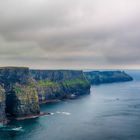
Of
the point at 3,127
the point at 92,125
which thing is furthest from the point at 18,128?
the point at 92,125

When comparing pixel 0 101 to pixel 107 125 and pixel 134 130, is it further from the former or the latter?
pixel 134 130

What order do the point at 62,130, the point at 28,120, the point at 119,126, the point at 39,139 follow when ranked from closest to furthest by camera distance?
the point at 39,139 < the point at 62,130 < the point at 119,126 < the point at 28,120

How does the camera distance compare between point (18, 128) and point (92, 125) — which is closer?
point (18, 128)

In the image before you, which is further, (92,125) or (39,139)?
(92,125)

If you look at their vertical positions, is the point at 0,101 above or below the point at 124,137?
above

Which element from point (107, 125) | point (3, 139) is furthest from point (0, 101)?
point (107, 125)

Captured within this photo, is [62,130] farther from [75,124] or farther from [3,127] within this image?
[3,127]

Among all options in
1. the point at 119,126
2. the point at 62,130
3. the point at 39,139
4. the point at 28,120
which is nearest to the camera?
the point at 39,139

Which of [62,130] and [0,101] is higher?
[0,101]
